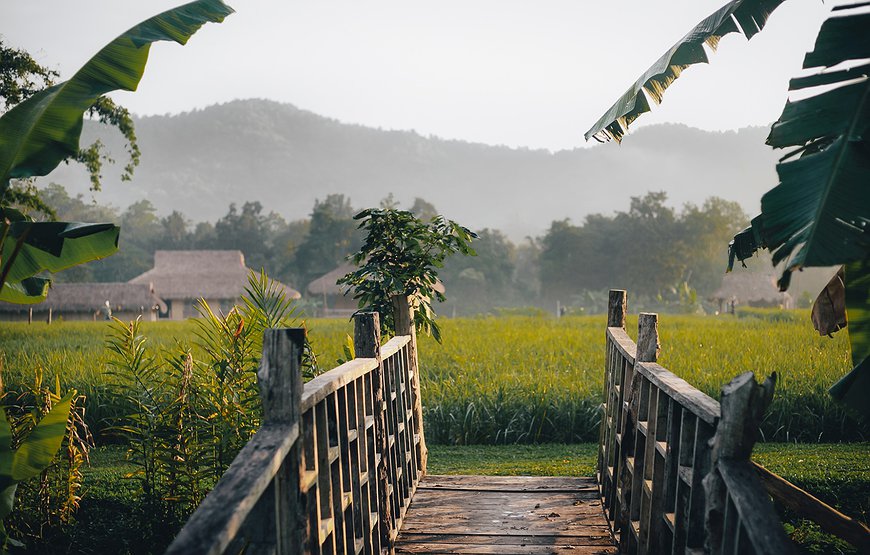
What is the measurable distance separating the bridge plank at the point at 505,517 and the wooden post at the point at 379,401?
34 cm

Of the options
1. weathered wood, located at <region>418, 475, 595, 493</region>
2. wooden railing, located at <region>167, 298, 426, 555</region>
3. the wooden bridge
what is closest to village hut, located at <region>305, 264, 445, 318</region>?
weathered wood, located at <region>418, 475, 595, 493</region>

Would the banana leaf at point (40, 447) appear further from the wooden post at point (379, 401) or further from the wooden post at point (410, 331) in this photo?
the wooden post at point (410, 331)

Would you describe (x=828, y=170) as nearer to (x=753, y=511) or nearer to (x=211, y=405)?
(x=753, y=511)

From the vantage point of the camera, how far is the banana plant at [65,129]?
3213mm

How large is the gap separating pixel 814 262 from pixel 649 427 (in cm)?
152

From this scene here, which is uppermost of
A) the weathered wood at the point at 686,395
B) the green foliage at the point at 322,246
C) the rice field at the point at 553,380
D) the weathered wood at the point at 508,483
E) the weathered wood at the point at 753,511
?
the green foliage at the point at 322,246

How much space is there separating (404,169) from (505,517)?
139438mm

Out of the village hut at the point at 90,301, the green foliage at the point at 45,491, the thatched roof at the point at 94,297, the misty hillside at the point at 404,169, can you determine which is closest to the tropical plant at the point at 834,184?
the green foliage at the point at 45,491

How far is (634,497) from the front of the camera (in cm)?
350

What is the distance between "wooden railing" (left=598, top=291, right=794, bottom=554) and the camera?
1.79 meters

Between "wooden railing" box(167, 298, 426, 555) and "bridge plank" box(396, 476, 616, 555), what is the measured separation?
24cm

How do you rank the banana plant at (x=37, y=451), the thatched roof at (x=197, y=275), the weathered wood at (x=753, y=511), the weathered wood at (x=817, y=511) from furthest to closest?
the thatched roof at (x=197, y=275) < the banana plant at (x=37, y=451) < the weathered wood at (x=817, y=511) < the weathered wood at (x=753, y=511)

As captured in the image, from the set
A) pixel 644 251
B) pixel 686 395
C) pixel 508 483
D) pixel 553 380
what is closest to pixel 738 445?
pixel 686 395

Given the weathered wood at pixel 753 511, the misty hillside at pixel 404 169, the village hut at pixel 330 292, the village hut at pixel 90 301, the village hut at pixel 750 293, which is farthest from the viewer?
the misty hillside at pixel 404 169
